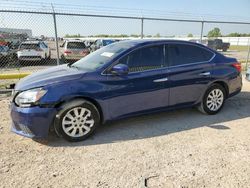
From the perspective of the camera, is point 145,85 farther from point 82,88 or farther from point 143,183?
point 143,183

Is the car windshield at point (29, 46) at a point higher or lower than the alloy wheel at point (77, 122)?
higher

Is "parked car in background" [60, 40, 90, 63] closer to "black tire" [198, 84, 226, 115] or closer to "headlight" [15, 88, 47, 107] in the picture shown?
"black tire" [198, 84, 226, 115]

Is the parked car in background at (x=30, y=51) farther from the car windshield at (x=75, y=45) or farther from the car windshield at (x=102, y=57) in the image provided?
the car windshield at (x=102, y=57)

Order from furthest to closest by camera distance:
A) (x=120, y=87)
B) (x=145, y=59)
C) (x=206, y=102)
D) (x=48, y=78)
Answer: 1. (x=206, y=102)
2. (x=145, y=59)
3. (x=120, y=87)
4. (x=48, y=78)

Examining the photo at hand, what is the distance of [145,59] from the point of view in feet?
14.2

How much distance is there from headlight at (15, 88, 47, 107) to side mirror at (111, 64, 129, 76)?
1130mm

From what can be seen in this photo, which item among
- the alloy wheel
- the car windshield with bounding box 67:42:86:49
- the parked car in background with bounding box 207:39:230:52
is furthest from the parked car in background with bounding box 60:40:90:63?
the parked car in background with bounding box 207:39:230:52

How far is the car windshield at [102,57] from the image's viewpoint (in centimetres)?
416

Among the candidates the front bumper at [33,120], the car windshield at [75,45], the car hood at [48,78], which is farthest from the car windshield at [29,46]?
the front bumper at [33,120]

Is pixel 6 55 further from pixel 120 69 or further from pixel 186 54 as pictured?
pixel 186 54

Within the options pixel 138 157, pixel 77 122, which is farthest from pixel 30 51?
pixel 138 157

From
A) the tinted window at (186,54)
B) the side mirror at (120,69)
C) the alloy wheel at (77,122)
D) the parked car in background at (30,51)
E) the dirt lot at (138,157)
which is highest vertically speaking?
the tinted window at (186,54)

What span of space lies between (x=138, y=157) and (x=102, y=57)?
6.41 ft

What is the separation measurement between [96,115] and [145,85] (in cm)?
101
